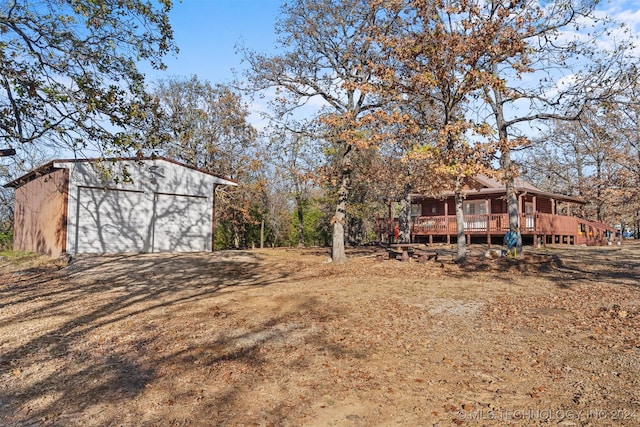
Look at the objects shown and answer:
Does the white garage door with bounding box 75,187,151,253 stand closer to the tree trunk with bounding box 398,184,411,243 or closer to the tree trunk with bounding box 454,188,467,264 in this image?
the tree trunk with bounding box 454,188,467,264

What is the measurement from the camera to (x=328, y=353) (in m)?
4.92

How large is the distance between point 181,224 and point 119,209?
8.13 ft

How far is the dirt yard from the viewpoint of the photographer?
357 cm

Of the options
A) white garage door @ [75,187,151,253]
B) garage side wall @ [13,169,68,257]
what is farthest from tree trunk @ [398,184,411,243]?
garage side wall @ [13,169,68,257]

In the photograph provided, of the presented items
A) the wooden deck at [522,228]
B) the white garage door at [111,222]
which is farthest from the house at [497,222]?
the white garage door at [111,222]

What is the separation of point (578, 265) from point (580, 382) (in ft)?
31.5

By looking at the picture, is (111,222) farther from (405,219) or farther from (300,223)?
(300,223)

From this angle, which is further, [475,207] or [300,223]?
[300,223]

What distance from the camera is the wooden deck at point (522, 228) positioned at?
2123 cm

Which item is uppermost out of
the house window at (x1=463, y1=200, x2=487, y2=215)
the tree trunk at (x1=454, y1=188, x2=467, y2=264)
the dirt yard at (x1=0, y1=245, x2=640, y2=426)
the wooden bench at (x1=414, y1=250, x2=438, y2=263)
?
the house window at (x1=463, y1=200, x2=487, y2=215)

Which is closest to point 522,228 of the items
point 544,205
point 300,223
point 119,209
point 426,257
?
point 544,205

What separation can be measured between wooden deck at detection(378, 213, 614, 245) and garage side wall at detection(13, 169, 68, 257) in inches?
677

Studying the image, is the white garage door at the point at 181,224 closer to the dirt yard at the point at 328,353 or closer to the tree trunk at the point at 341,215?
the tree trunk at the point at 341,215

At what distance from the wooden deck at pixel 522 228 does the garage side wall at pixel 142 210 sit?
12.3 m
